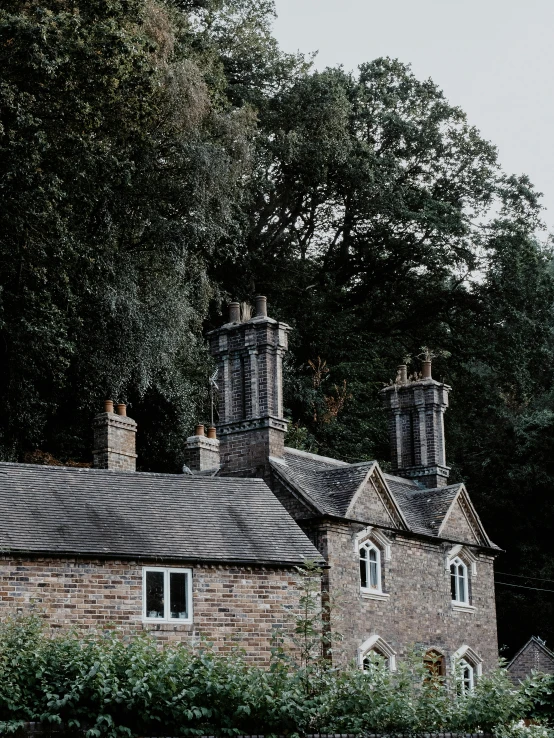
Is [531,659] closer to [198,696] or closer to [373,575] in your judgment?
[373,575]

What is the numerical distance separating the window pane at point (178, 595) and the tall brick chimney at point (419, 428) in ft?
48.3

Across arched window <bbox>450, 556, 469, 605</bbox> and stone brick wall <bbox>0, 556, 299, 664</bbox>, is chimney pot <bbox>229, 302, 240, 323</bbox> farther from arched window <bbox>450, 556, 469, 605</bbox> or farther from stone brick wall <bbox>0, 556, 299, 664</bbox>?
arched window <bbox>450, 556, 469, 605</bbox>

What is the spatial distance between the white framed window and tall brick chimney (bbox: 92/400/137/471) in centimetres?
591

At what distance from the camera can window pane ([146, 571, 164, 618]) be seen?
26.2 metres

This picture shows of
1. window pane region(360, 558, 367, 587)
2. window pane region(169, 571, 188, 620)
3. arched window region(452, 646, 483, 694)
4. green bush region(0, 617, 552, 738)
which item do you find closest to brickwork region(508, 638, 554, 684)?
arched window region(452, 646, 483, 694)

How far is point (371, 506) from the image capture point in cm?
3222

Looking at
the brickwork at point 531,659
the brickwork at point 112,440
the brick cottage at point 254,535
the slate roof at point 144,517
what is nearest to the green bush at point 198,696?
the brick cottage at point 254,535

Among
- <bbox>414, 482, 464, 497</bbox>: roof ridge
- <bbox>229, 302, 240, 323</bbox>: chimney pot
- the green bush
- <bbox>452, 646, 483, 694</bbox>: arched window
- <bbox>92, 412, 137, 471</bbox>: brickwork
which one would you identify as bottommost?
the green bush

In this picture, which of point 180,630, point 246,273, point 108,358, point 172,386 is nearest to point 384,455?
point 246,273

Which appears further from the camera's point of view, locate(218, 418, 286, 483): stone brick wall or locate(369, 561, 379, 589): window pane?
locate(218, 418, 286, 483): stone brick wall

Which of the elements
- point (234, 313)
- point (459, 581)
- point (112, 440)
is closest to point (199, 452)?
point (112, 440)

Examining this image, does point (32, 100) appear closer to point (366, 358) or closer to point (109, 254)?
point (109, 254)

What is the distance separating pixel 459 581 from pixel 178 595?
41.5 ft

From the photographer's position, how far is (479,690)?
20.7 meters
